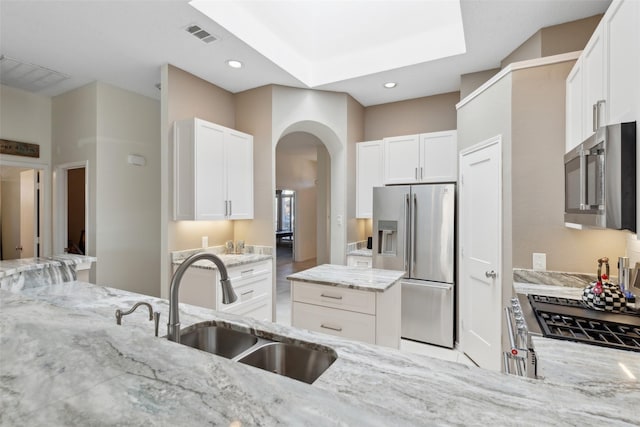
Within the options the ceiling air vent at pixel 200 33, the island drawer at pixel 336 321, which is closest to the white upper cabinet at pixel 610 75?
the island drawer at pixel 336 321

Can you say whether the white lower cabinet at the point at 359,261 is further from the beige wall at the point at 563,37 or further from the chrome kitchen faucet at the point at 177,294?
the chrome kitchen faucet at the point at 177,294

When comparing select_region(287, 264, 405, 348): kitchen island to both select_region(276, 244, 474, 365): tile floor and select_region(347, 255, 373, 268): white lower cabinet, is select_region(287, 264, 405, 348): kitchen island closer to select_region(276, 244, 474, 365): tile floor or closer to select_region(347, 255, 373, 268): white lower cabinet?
select_region(276, 244, 474, 365): tile floor

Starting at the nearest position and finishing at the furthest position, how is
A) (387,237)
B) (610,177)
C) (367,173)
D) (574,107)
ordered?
1. (610,177)
2. (574,107)
3. (387,237)
4. (367,173)

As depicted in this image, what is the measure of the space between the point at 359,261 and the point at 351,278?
184 centimetres

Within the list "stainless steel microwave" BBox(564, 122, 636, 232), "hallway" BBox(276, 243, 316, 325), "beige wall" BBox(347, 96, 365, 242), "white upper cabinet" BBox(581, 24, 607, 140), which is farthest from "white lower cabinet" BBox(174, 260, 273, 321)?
"white upper cabinet" BBox(581, 24, 607, 140)

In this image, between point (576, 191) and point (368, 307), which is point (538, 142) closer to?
point (576, 191)

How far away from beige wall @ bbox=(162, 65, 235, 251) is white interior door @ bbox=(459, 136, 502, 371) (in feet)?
8.28

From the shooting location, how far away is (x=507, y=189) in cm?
253

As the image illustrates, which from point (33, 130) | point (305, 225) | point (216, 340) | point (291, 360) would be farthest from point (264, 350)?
point (305, 225)

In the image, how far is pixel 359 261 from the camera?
4125 mm

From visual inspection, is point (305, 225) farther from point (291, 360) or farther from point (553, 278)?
point (291, 360)

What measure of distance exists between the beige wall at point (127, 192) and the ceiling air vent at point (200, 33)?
72.7 inches

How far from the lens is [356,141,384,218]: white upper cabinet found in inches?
165

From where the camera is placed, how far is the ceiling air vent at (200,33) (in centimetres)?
A: 264
